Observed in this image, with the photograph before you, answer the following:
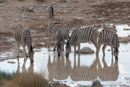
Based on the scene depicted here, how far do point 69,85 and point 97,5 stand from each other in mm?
18402

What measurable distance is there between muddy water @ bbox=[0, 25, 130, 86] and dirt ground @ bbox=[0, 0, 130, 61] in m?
2.10

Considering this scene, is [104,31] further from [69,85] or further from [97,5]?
[97,5]

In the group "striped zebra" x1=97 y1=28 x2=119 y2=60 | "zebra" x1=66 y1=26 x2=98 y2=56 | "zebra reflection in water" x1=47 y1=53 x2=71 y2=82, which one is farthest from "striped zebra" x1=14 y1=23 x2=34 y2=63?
"striped zebra" x1=97 y1=28 x2=119 y2=60

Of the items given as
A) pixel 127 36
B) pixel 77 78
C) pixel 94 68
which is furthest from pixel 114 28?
pixel 77 78

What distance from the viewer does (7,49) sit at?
1301 cm

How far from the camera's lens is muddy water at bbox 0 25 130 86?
9.15m

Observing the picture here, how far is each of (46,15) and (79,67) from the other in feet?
39.0

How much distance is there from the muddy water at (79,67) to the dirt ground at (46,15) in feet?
6.88

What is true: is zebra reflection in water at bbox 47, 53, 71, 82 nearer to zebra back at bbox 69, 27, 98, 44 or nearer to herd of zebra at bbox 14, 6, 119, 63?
herd of zebra at bbox 14, 6, 119, 63

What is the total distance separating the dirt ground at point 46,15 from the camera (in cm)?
1576

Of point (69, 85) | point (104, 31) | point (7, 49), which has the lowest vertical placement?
point (69, 85)

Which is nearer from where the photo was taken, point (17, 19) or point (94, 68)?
point (94, 68)

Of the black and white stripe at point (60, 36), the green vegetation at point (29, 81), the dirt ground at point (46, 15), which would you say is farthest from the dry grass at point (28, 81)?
the dirt ground at point (46, 15)

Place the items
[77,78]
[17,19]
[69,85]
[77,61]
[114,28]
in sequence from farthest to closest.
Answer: [17,19]
[114,28]
[77,61]
[77,78]
[69,85]
